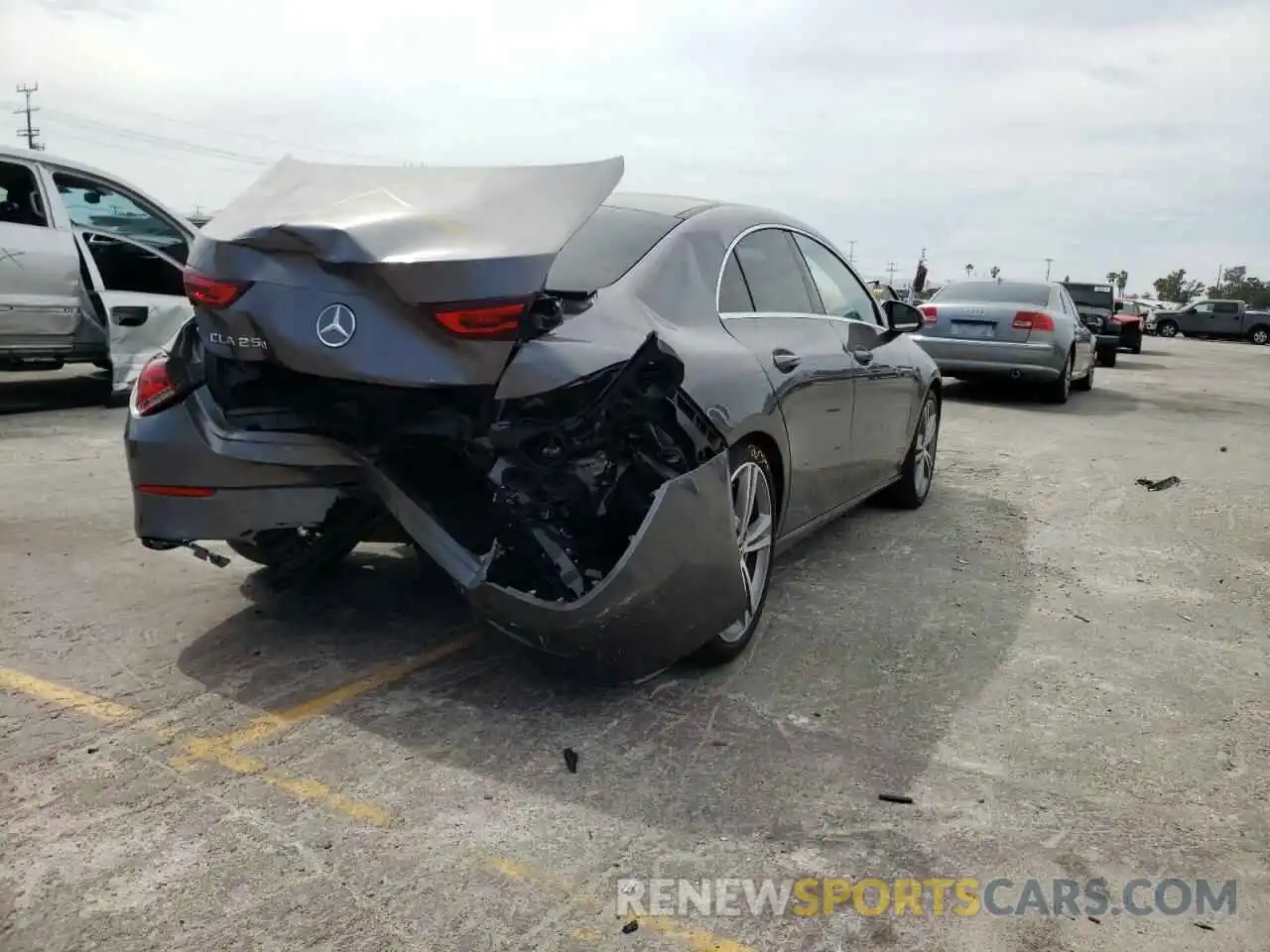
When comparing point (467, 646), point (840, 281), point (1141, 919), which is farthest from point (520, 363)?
point (840, 281)

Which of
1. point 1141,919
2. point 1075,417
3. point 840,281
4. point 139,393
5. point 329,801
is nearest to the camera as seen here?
point 1141,919

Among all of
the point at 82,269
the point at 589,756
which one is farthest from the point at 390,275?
the point at 82,269

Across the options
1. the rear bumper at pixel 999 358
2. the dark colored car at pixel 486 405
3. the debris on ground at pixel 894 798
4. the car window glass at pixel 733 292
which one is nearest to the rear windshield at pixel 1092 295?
the rear bumper at pixel 999 358

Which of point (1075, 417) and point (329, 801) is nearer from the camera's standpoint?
point (329, 801)

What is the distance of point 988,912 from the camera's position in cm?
240

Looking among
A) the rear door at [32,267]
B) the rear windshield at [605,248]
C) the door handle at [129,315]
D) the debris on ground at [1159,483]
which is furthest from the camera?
the door handle at [129,315]

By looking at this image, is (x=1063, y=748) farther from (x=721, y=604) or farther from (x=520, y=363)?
(x=520, y=363)

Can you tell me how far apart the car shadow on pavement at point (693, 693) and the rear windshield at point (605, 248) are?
4.11 feet

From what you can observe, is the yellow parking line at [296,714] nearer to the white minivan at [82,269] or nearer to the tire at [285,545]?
the tire at [285,545]

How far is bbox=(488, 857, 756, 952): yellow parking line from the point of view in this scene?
7.37ft

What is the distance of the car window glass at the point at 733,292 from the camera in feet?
13.0

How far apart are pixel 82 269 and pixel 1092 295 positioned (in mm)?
18164

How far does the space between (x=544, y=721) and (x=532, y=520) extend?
0.61m

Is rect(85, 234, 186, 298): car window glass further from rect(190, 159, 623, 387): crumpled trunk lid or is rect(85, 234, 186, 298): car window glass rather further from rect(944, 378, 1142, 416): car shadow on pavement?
rect(944, 378, 1142, 416): car shadow on pavement
